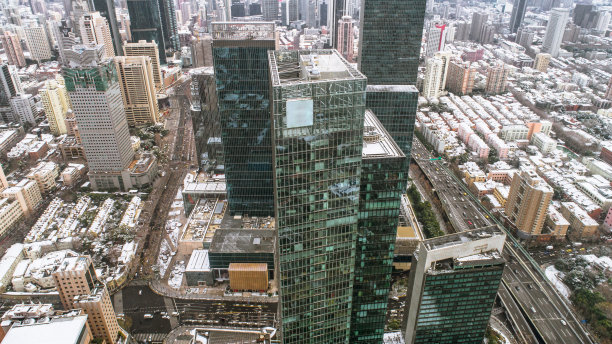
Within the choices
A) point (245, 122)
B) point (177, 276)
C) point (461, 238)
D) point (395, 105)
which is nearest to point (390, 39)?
point (395, 105)

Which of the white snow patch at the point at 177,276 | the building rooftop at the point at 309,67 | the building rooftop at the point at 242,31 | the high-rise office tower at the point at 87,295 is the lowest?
the white snow patch at the point at 177,276

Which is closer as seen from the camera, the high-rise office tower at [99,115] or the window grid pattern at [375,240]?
the window grid pattern at [375,240]

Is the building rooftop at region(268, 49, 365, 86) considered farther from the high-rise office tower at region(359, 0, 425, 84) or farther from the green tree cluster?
the high-rise office tower at region(359, 0, 425, 84)

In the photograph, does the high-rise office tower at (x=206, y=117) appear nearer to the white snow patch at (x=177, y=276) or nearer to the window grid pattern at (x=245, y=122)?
the window grid pattern at (x=245, y=122)

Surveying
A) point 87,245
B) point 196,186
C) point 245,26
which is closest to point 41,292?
point 87,245

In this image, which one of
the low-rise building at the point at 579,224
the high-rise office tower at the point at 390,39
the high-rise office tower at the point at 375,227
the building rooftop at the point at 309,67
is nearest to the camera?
the building rooftop at the point at 309,67

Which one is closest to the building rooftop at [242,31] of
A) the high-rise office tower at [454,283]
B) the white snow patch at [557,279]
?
the high-rise office tower at [454,283]
